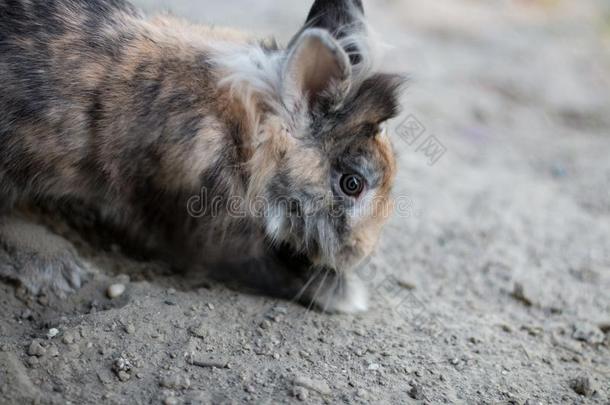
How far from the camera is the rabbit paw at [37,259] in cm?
362

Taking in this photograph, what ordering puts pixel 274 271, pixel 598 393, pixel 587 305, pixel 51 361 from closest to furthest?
pixel 51 361
pixel 598 393
pixel 274 271
pixel 587 305

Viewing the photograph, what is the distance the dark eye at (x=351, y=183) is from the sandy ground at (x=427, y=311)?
0.75 metres

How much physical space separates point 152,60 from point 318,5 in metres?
0.92

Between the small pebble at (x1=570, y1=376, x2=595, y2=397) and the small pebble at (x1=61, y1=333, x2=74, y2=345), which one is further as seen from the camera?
the small pebble at (x1=570, y1=376, x2=595, y2=397)

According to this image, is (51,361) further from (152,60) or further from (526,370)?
(526,370)

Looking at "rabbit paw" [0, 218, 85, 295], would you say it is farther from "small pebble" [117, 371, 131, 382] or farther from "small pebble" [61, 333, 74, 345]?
"small pebble" [117, 371, 131, 382]

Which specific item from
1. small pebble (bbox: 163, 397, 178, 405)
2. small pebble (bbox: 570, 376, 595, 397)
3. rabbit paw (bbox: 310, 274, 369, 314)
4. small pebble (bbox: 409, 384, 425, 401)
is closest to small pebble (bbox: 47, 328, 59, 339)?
small pebble (bbox: 163, 397, 178, 405)

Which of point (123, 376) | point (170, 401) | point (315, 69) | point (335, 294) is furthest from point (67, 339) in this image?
point (315, 69)

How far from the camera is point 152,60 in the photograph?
3557 millimetres

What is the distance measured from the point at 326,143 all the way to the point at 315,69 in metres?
0.38

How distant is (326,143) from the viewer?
11.6 feet

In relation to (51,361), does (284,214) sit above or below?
above

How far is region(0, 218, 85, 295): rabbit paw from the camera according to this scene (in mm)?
3619

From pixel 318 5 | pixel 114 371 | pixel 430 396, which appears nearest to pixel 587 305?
pixel 430 396
